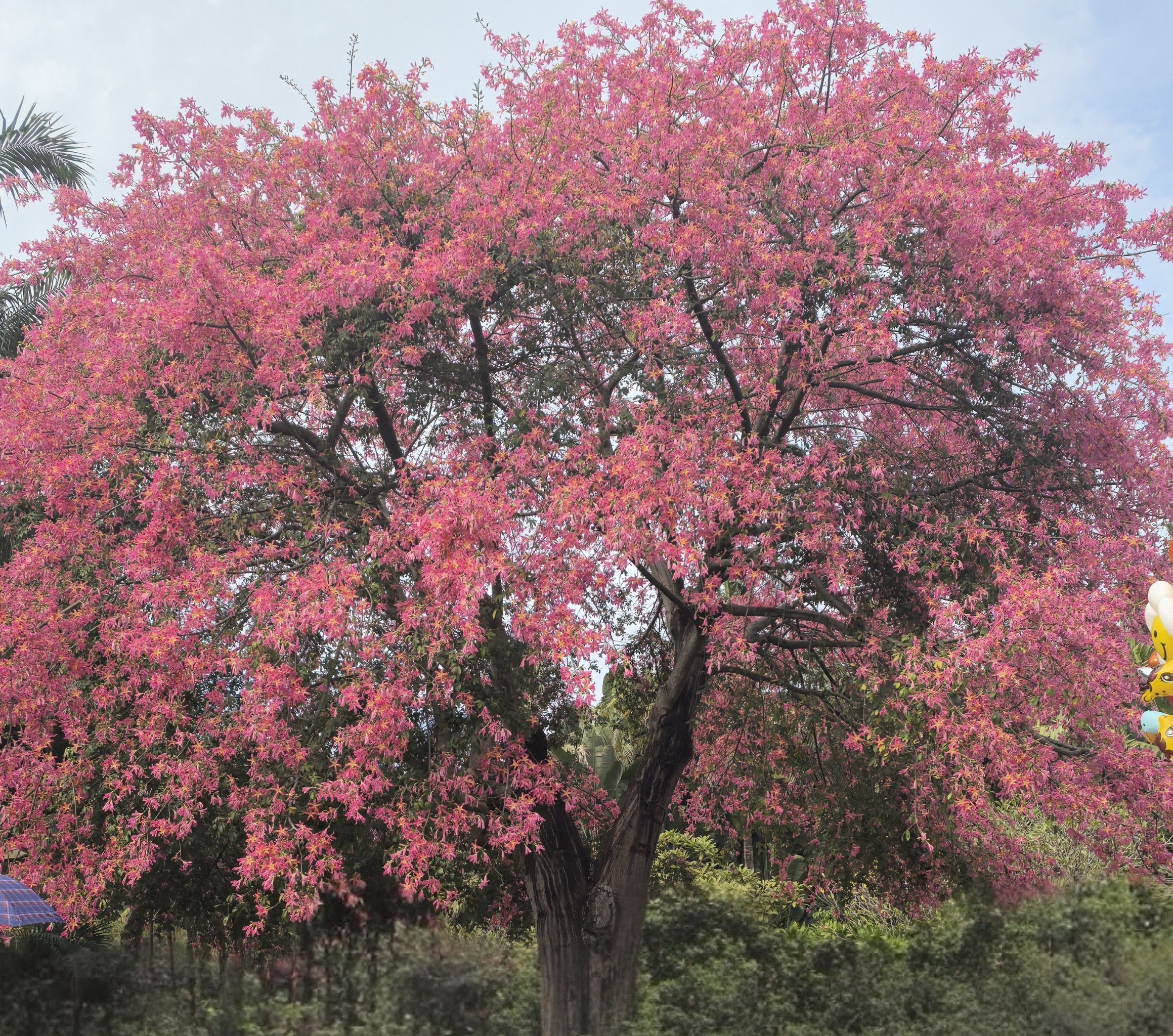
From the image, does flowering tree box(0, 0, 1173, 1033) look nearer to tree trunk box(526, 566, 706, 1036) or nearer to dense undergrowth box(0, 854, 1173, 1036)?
tree trunk box(526, 566, 706, 1036)

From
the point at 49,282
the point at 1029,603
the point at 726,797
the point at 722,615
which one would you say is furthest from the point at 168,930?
the point at 1029,603

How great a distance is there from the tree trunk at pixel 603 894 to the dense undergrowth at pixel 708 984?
0.53 metres

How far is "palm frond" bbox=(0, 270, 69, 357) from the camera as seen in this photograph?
56.7 ft

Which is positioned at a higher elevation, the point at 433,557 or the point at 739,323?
the point at 739,323

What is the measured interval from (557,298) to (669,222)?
48.8 inches

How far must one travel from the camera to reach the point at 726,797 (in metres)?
14.1

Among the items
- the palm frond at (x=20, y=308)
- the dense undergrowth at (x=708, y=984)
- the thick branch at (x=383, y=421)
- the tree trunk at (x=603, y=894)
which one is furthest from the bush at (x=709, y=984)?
the palm frond at (x=20, y=308)

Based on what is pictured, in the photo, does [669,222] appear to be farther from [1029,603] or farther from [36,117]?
[36,117]

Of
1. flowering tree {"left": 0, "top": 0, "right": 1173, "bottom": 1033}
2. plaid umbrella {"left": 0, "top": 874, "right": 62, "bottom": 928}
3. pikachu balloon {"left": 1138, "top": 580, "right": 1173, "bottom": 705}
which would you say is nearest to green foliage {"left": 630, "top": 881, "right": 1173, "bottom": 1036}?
flowering tree {"left": 0, "top": 0, "right": 1173, "bottom": 1033}

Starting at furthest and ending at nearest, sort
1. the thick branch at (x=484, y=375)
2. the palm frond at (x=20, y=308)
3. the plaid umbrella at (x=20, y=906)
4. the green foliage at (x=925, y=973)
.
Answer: the palm frond at (x=20, y=308)
the green foliage at (x=925, y=973)
the thick branch at (x=484, y=375)
the plaid umbrella at (x=20, y=906)

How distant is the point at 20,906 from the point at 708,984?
7.13 meters

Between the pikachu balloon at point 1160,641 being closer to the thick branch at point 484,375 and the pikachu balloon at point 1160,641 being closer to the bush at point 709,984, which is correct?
the bush at point 709,984

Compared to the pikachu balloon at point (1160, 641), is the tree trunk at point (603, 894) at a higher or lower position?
lower

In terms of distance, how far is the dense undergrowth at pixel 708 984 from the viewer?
36.9 ft
